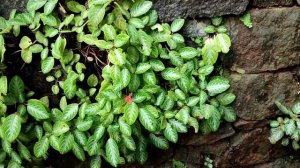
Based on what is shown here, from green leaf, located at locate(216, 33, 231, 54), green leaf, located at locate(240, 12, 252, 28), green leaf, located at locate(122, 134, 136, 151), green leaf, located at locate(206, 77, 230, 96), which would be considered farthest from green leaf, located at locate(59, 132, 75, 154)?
green leaf, located at locate(240, 12, 252, 28)

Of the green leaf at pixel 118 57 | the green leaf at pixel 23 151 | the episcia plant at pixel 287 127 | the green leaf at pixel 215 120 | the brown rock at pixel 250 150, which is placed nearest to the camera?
the green leaf at pixel 118 57

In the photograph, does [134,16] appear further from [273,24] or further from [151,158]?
[151,158]

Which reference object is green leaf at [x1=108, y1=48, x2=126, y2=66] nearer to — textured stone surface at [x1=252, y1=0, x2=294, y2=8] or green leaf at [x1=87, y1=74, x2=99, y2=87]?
green leaf at [x1=87, y1=74, x2=99, y2=87]

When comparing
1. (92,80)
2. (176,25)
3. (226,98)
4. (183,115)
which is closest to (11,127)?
(92,80)

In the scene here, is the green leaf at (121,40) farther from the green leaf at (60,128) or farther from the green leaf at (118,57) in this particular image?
the green leaf at (60,128)

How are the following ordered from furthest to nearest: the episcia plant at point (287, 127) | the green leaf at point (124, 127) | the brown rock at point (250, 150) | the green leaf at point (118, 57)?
the brown rock at point (250, 150), the episcia plant at point (287, 127), the green leaf at point (124, 127), the green leaf at point (118, 57)

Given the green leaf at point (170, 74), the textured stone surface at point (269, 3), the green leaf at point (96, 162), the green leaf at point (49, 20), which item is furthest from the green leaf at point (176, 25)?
the green leaf at point (96, 162)

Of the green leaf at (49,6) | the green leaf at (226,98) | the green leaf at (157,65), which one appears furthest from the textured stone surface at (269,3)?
the green leaf at (49,6)

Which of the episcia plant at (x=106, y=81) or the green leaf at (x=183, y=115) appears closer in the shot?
the episcia plant at (x=106, y=81)

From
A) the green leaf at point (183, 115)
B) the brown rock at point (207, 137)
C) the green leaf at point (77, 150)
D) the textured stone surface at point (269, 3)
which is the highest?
the textured stone surface at point (269, 3)

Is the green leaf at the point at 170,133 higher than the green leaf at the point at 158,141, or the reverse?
the green leaf at the point at 170,133
